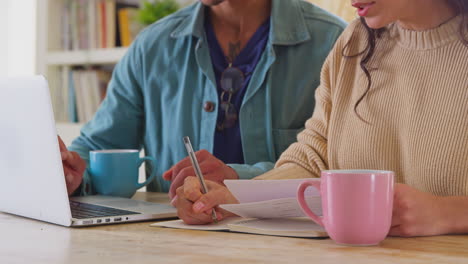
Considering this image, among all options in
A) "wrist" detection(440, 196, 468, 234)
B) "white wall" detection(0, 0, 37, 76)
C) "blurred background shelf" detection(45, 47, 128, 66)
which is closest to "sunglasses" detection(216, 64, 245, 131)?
"wrist" detection(440, 196, 468, 234)

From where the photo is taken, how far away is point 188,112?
1902mm

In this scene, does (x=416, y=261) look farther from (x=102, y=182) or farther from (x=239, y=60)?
(x=239, y=60)

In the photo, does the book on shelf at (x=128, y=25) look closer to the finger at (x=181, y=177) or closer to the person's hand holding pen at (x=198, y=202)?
the finger at (x=181, y=177)

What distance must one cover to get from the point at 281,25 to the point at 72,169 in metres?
0.68

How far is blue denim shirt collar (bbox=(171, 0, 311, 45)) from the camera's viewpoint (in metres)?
1.86

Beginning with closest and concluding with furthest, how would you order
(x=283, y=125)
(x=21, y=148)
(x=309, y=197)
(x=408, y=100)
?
(x=309, y=197) < (x=21, y=148) < (x=408, y=100) < (x=283, y=125)

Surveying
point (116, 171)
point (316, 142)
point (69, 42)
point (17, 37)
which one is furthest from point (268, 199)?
point (17, 37)

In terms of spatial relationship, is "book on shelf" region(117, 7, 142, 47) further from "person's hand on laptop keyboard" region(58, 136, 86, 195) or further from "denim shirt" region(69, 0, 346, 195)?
"person's hand on laptop keyboard" region(58, 136, 86, 195)

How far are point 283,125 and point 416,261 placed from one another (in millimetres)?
1008

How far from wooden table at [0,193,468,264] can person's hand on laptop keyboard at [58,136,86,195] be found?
16.5 inches

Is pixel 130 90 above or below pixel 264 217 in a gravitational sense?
above

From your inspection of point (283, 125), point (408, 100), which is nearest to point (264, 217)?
point (408, 100)

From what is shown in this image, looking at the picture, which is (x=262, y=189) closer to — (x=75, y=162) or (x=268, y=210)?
(x=268, y=210)

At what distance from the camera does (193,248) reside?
3.18ft
